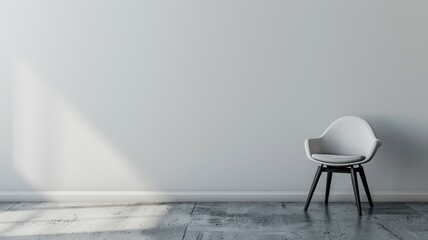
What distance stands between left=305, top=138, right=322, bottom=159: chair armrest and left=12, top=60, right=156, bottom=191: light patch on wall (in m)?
1.31

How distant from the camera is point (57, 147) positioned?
3859 mm

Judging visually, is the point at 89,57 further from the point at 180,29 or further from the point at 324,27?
the point at 324,27

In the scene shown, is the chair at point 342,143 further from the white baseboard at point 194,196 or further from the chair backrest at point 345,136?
the white baseboard at point 194,196

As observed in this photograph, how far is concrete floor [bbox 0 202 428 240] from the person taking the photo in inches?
114

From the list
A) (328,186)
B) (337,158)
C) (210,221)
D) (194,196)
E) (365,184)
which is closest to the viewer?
(210,221)

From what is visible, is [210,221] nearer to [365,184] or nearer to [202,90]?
[202,90]

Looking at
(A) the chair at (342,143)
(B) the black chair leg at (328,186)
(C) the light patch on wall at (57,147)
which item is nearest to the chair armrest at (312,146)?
(A) the chair at (342,143)

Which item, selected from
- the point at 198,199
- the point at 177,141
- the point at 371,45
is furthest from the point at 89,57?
the point at 371,45

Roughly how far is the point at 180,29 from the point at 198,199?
1408 millimetres

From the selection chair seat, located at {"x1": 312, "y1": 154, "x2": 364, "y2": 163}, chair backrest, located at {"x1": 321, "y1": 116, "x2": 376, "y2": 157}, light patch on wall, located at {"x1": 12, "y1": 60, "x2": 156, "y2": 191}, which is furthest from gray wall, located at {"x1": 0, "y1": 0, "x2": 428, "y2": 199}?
chair seat, located at {"x1": 312, "y1": 154, "x2": 364, "y2": 163}

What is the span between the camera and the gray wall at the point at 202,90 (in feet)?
12.5

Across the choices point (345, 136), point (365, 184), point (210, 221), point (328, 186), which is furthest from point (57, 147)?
point (365, 184)

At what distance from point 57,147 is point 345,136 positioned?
235 centimetres

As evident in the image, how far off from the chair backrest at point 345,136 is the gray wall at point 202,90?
5.8 inches
